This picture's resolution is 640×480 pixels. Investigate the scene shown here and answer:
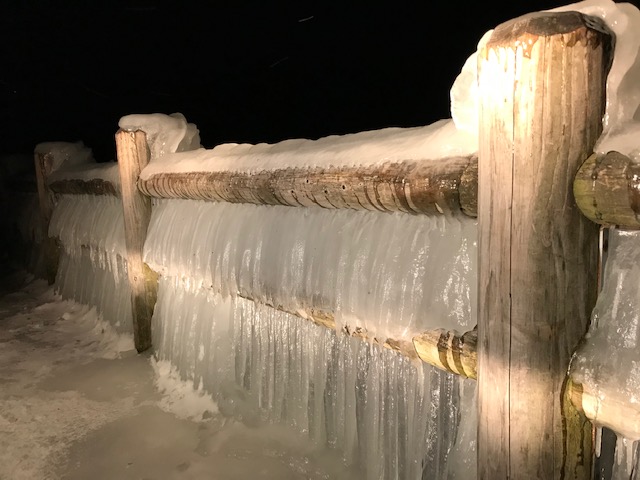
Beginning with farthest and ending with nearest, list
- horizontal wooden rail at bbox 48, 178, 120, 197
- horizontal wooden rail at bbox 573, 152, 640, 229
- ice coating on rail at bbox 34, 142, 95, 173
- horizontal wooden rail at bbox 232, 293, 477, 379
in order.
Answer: ice coating on rail at bbox 34, 142, 95, 173, horizontal wooden rail at bbox 48, 178, 120, 197, horizontal wooden rail at bbox 232, 293, 477, 379, horizontal wooden rail at bbox 573, 152, 640, 229

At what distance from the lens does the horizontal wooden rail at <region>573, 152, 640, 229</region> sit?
1.39 m

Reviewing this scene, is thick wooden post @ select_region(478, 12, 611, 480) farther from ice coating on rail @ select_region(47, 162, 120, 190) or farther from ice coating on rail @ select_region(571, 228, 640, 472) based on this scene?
ice coating on rail @ select_region(47, 162, 120, 190)

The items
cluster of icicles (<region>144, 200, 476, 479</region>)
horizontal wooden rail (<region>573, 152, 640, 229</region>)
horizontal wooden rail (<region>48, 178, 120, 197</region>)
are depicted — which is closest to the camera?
horizontal wooden rail (<region>573, 152, 640, 229</region>)

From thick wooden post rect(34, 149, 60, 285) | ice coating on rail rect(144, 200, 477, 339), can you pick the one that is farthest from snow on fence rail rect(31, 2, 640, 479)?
thick wooden post rect(34, 149, 60, 285)

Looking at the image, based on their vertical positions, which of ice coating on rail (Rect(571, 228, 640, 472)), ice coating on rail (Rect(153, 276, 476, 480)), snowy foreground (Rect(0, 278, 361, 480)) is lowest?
snowy foreground (Rect(0, 278, 361, 480))

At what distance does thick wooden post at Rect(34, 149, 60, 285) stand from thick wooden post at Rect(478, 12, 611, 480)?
752cm

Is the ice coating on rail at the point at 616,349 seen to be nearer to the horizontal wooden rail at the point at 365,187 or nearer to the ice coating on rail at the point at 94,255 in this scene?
the horizontal wooden rail at the point at 365,187

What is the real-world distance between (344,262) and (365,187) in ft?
1.52

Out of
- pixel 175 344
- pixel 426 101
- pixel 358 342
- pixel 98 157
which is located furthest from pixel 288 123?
pixel 358 342

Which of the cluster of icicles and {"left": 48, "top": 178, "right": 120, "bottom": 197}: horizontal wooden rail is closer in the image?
the cluster of icicles

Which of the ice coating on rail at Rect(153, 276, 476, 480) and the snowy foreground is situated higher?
the ice coating on rail at Rect(153, 276, 476, 480)

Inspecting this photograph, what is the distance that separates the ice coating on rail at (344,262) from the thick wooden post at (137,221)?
2.85ft

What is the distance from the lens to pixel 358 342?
2.82 meters

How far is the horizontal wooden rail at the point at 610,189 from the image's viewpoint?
1.39 meters
